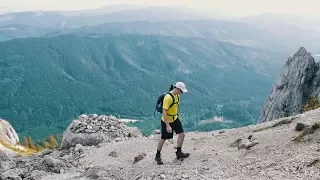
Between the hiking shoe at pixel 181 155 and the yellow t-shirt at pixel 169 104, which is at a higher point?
the yellow t-shirt at pixel 169 104

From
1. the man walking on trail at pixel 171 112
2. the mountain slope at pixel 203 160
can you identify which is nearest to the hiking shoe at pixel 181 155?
the mountain slope at pixel 203 160

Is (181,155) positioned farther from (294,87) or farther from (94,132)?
(294,87)

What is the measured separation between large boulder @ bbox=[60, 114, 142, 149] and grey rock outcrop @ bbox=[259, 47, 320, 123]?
24.0 meters

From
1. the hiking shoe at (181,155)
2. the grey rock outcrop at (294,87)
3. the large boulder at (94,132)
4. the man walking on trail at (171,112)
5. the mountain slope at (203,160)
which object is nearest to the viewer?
the mountain slope at (203,160)

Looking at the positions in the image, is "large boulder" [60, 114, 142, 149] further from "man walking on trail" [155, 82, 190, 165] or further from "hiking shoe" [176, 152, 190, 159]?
"man walking on trail" [155, 82, 190, 165]

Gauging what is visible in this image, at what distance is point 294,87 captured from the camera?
2140 inches

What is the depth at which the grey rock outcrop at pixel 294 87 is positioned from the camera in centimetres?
5126

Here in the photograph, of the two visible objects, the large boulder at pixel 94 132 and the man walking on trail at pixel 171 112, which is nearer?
the man walking on trail at pixel 171 112

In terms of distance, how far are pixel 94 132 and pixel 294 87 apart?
32.8 metres

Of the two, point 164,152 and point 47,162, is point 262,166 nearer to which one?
point 164,152

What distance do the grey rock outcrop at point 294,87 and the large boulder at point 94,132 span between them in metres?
24.0

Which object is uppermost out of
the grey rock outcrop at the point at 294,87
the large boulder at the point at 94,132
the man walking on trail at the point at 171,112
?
the man walking on trail at the point at 171,112

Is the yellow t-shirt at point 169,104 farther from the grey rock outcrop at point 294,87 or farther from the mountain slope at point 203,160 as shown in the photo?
the grey rock outcrop at point 294,87

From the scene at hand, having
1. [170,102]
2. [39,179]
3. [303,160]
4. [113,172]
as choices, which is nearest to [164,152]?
[113,172]
